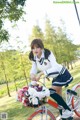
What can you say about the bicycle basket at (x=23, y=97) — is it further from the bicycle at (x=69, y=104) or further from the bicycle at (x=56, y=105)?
the bicycle at (x=69, y=104)

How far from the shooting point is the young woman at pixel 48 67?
4.56 meters

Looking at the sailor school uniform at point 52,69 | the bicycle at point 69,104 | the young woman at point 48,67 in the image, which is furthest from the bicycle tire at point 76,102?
the sailor school uniform at point 52,69

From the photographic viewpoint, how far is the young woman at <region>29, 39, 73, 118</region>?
180 inches

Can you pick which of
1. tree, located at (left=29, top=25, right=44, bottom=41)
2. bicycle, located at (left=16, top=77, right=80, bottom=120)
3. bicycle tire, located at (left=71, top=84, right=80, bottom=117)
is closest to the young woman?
bicycle, located at (left=16, top=77, right=80, bottom=120)

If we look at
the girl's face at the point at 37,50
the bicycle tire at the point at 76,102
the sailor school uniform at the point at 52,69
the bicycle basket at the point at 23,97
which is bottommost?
the bicycle tire at the point at 76,102

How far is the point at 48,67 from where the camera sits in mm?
4621

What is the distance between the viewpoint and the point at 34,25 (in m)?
37.4

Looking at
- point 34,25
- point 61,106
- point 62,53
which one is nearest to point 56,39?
point 62,53

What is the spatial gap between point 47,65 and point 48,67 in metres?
0.04

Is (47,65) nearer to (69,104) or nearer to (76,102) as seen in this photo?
(69,104)

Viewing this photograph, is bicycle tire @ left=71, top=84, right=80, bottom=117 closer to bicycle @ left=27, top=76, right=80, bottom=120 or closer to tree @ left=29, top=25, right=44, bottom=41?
bicycle @ left=27, top=76, right=80, bottom=120

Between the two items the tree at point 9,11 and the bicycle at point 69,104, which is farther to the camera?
the tree at point 9,11

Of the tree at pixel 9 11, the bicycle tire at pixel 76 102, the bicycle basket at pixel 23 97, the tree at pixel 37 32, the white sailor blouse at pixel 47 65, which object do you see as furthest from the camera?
the tree at pixel 37 32

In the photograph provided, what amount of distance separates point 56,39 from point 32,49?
118 feet
